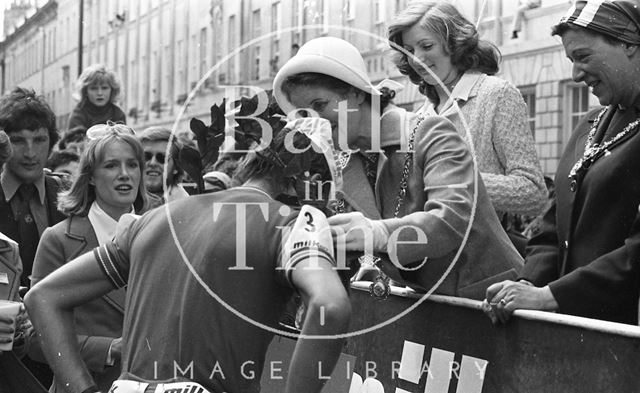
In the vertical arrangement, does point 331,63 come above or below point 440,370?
above

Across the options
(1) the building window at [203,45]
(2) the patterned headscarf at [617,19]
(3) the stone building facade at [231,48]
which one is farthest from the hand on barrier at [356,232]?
(1) the building window at [203,45]

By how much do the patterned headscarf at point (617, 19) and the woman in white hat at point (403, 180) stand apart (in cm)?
61

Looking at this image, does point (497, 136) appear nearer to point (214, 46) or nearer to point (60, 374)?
point (60, 374)

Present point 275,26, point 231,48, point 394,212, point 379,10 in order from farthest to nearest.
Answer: point 231,48 → point 275,26 → point 379,10 → point 394,212

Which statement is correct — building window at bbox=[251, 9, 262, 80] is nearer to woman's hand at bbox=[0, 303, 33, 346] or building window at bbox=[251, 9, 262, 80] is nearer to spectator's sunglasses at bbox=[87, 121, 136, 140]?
spectator's sunglasses at bbox=[87, 121, 136, 140]

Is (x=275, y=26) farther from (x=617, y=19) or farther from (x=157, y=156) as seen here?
(x=617, y=19)

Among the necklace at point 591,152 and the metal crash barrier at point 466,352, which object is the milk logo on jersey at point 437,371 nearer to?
the metal crash barrier at point 466,352

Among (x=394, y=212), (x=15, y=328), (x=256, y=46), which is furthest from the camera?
(x=256, y=46)

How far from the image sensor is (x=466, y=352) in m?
4.21

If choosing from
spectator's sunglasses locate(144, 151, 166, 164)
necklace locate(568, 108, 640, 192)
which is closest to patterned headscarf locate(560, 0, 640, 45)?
necklace locate(568, 108, 640, 192)

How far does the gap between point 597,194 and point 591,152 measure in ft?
0.72

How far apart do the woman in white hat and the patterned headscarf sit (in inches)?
24.0

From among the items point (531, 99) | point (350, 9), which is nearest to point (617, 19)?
point (350, 9)

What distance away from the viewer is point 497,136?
5.24 metres
